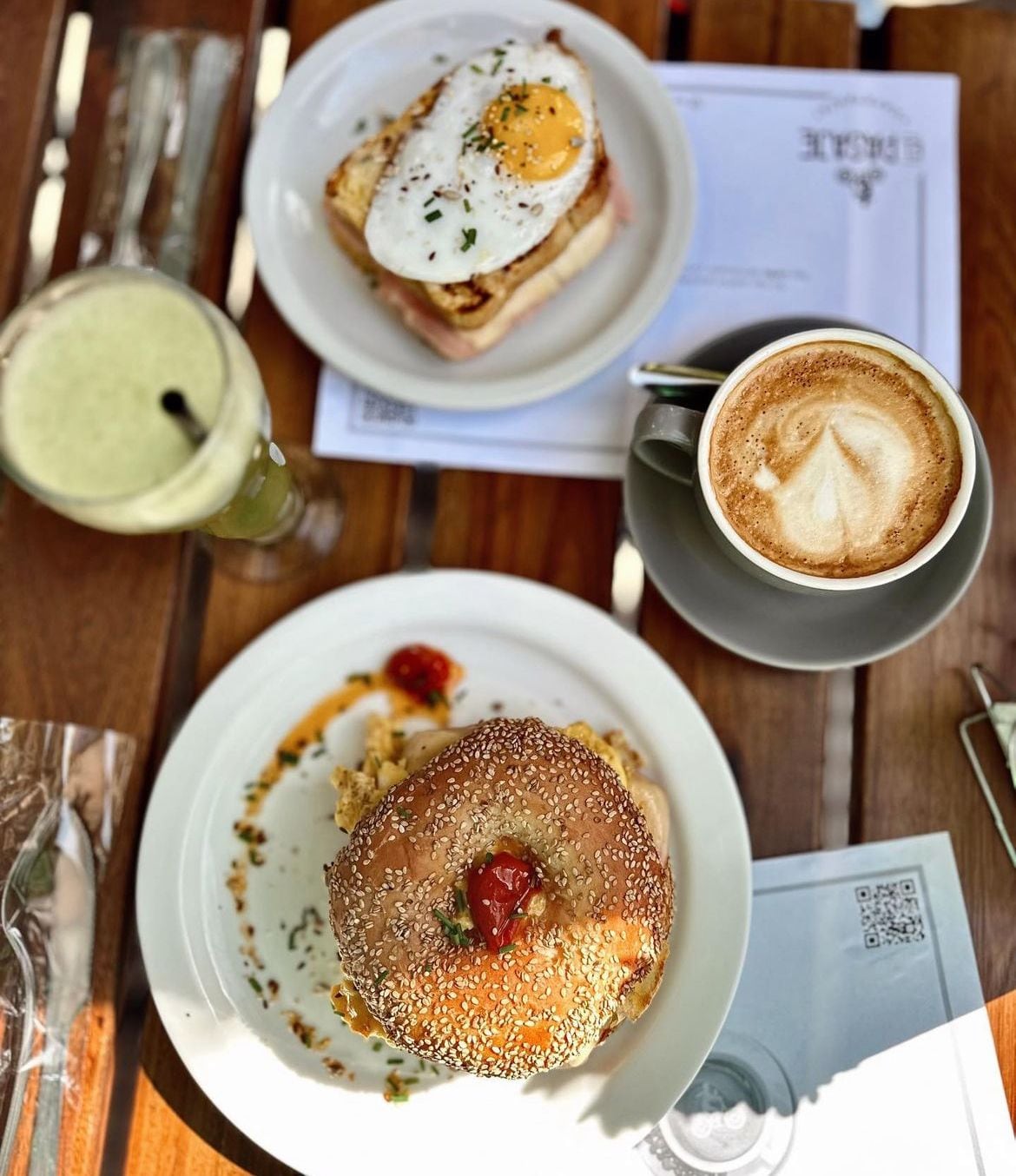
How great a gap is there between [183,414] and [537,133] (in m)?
0.53

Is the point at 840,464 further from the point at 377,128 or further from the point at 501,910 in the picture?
the point at 377,128

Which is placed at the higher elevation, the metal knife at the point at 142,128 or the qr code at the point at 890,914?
the metal knife at the point at 142,128

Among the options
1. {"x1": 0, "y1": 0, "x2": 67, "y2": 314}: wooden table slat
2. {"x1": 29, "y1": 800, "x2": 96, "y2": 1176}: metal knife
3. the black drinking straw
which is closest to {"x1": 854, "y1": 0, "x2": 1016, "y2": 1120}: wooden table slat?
the black drinking straw

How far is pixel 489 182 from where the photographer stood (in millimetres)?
1211

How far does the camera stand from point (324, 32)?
143 centimetres

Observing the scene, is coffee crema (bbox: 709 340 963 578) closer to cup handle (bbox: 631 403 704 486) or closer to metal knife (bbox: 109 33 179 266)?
cup handle (bbox: 631 403 704 486)

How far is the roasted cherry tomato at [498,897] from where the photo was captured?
3.50 ft

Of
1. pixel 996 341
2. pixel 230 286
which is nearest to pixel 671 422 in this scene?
pixel 996 341

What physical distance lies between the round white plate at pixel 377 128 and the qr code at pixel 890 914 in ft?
2.54

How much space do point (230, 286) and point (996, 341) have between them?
1.04 meters

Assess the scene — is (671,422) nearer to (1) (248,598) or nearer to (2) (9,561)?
(1) (248,598)

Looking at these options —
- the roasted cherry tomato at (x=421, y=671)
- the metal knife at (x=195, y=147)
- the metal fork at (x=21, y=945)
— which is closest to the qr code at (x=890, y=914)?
the roasted cherry tomato at (x=421, y=671)

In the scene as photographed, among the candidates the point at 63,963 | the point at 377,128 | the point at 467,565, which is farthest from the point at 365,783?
the point at 377,128

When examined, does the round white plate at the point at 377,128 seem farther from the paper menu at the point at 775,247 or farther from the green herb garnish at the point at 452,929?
the green herb garnish at the point at 452,929
